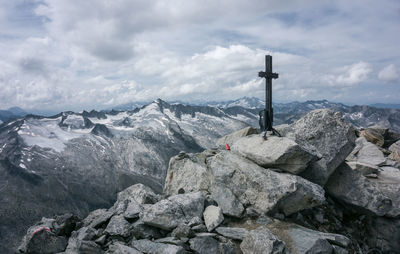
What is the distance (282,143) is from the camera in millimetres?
15188

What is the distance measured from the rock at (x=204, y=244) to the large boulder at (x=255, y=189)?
7.50 feet

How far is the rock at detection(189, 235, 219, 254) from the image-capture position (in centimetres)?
1143

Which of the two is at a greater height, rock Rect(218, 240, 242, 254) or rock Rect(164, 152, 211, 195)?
rock Rect(164, 152, 211, 195)

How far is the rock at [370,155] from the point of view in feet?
80.1

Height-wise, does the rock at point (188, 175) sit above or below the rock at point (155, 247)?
above

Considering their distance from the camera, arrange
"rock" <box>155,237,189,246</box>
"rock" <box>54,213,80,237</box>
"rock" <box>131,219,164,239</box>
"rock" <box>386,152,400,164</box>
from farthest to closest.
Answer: "rock" <box>386,152,400,164</box> → "rock" <box>54,213,80,237</box> → "rock" <box>131,219,164,239</box> → "rock" <box>155,237,189,246</box>

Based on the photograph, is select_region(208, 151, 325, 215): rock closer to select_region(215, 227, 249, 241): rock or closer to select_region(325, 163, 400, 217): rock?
select_region(215, 227, 249, 241): rock

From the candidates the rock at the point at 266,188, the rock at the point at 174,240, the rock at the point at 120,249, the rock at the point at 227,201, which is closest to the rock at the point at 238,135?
the rock at the point at 266,188

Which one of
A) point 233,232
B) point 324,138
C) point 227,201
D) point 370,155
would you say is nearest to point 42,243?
point 233,232

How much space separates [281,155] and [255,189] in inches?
91.0

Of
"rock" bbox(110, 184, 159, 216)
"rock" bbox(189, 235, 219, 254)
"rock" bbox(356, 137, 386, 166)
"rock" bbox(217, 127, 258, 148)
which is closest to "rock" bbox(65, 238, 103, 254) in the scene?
"rock" bbox(110, 184, 159, 216)

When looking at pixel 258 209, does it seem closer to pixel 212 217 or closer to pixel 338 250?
pixel 212 217

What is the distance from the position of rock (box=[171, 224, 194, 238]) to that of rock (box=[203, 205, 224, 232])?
1154 millimetres

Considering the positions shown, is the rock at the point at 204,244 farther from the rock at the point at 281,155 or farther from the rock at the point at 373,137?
the rock at the point at 373,137
